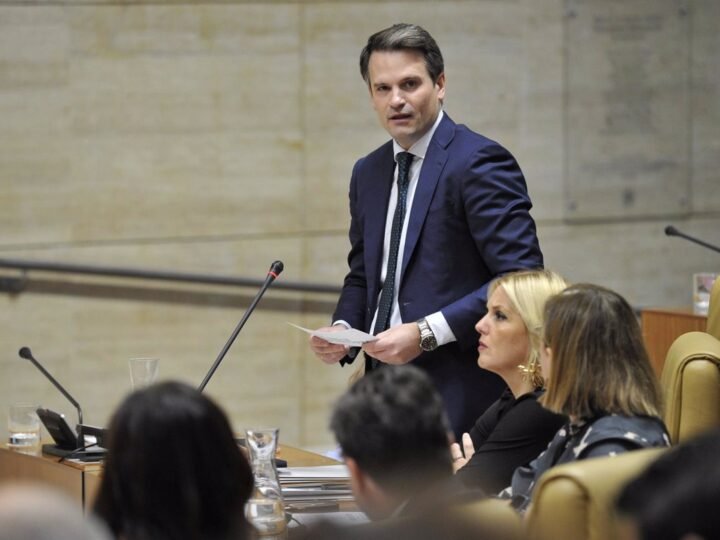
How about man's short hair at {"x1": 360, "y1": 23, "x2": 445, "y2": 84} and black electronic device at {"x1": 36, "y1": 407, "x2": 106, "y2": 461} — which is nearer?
black electronic device at {"x1": 36, "y1": 407, "x2": 106, "y2": 461}

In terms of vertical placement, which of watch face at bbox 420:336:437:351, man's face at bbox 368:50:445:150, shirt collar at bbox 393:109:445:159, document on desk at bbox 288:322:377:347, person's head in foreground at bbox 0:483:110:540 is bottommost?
watch face at bbox 420:336:437:351

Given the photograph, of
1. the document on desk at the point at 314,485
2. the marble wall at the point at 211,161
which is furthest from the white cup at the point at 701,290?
the document on desk at the point at 314,485

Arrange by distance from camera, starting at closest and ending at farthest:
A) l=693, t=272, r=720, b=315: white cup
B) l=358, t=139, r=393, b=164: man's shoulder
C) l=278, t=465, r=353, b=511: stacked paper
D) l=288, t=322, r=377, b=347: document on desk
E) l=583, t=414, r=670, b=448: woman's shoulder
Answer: l=583, t=414, r=670, b=448: woman's shoulder
l=278, t=465, r=353, b=511: stacked paper
l=288, t=322, r=377, b=347: document on desk
l=358, t=139, r=393, b=164: man's shoulder
l=693, t=272, r=720, b=315: white cup

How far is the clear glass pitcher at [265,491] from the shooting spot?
103 inches

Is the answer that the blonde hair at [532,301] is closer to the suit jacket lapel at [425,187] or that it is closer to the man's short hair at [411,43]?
the suit jacket lapel at [425,187]

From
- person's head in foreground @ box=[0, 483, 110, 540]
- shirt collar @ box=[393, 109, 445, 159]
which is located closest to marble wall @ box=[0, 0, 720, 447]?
shirt collar @ box=[393, 109, 445, 159]

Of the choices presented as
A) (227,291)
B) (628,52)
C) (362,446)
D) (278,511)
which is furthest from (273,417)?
(362,446)

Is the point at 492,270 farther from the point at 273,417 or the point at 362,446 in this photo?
the point at 273,417

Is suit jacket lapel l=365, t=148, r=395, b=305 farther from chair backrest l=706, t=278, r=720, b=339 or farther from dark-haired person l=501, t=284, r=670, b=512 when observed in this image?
dark-haired person l=501, t=284, r=670, b=512

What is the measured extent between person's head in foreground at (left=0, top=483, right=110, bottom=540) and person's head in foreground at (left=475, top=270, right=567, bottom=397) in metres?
1.82

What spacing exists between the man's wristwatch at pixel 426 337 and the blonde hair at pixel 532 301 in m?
0.34

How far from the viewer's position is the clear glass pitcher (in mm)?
2621

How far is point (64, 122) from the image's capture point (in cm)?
555

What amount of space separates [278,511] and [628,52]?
14.8 feet
